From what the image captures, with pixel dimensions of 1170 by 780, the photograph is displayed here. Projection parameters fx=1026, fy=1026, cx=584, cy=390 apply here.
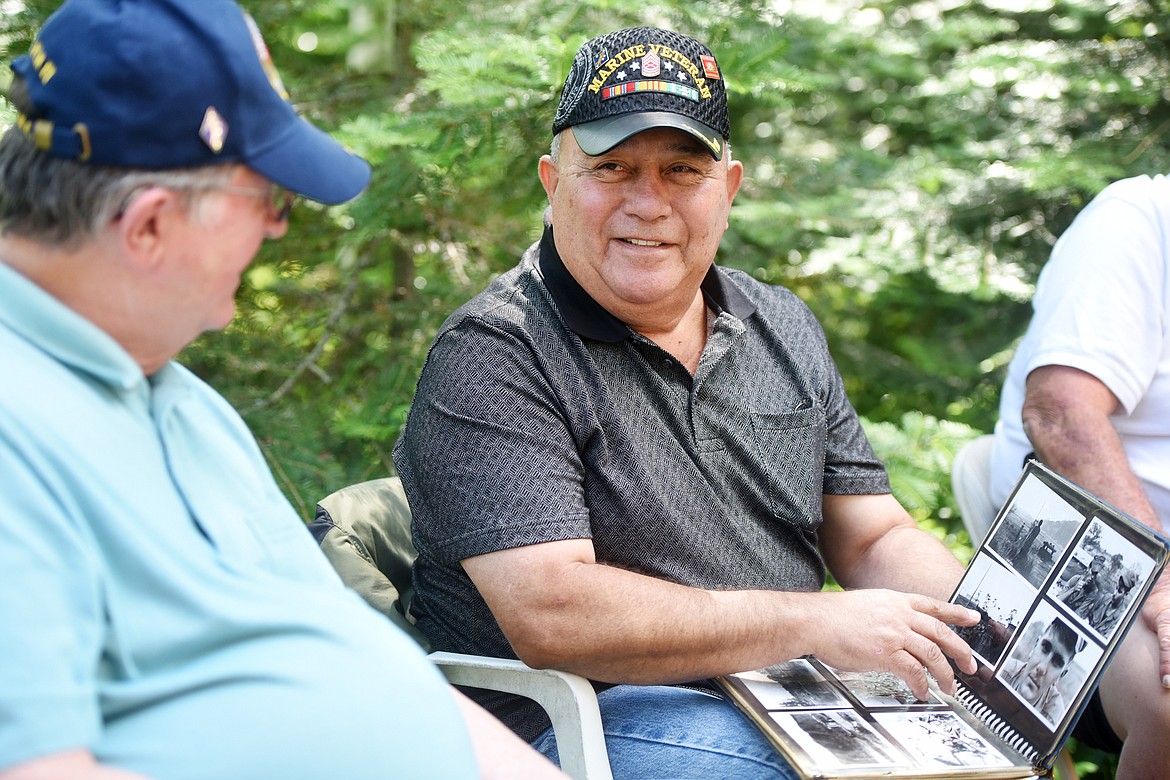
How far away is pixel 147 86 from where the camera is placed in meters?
1.03

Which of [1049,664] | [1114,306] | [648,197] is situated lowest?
[1049,664]

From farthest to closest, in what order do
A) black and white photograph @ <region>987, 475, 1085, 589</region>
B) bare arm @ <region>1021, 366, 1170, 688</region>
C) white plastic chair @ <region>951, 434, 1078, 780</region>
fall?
white plastic chair @ <region>951, 434, 1078, 780</region> < bare arm @ <region>1021, 366, 1170, 688</region> < black and white photograph @ <region>987, 475, 1085, 589</region>

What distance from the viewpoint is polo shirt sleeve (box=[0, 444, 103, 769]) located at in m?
0.90

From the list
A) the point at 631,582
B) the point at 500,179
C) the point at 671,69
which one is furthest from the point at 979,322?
the point at 631,582

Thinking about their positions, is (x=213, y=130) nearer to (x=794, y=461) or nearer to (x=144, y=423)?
(x=144, y=423)

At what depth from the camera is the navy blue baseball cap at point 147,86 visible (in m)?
1.02

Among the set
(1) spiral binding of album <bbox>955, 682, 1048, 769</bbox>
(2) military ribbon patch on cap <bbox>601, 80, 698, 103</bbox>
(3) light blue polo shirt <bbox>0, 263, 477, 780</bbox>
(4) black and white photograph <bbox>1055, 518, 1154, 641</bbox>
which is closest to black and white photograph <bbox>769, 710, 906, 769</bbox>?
(1) spiral binding of album <bbox>955, 682, 1048, 769</bbox>

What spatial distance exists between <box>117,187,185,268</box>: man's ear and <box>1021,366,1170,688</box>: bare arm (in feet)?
6.22

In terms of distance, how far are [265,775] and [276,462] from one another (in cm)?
171

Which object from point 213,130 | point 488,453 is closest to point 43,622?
point 213,130

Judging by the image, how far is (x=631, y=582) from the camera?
1712mm

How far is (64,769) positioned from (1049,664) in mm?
1464

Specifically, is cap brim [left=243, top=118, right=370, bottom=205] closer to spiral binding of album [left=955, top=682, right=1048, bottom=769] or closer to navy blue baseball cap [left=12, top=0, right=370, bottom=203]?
navy blue baseball cap [left=12, top=0, right=370, bottom=203]

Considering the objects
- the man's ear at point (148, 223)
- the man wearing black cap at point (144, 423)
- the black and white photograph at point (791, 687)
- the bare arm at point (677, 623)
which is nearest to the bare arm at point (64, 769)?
the man wearing black cap at point (144, 423)
